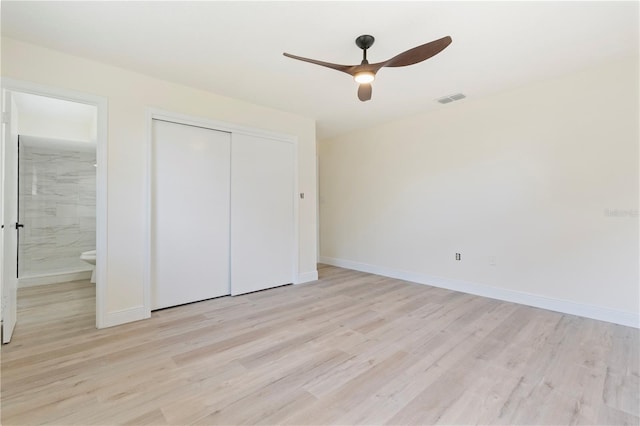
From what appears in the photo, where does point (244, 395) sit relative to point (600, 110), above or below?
below

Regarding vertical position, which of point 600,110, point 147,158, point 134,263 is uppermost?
point 600,110

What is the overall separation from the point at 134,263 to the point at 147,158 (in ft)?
3.47

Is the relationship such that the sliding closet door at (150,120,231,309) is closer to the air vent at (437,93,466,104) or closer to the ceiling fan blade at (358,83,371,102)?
the ceiling fan blade at (358,83,371,102)

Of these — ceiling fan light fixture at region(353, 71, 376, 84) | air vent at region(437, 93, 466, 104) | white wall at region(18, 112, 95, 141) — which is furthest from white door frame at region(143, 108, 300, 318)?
white wall at region(18, 112, 95, 141)

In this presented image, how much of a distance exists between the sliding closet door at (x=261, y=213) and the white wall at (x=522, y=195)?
157 centimetres

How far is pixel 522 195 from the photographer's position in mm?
3271

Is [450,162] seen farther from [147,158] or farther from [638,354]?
[147,158]

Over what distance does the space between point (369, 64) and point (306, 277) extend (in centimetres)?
301

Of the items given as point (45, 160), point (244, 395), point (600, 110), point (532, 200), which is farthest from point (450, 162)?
point (45, 160)

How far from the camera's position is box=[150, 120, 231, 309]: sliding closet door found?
3043 millimetres

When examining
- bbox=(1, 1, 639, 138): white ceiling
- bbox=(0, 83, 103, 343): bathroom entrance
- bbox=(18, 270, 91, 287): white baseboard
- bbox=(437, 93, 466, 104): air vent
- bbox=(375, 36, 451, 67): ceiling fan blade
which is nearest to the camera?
bbox=(375, 36, 451, 67): ceiling fan blade

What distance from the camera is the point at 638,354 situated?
2.15 metres

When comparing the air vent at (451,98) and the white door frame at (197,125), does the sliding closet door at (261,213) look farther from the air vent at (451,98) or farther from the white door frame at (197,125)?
the air vent at (451,98)

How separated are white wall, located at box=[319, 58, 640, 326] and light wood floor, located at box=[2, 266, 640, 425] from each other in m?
0.44
